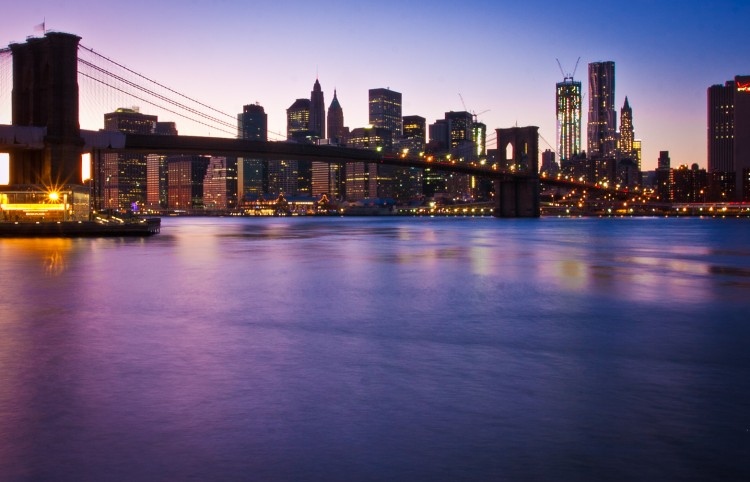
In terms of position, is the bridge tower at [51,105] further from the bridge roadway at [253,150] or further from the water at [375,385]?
Answer: the water at [375,385]

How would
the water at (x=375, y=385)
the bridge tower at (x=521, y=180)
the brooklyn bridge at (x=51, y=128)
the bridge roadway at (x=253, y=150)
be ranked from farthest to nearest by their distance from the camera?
1. the bridge tower at (x=521, y=180)
2. the bridge roadway at (x=253, y=150)
3. the brooklyn bridge at (x=51, y=128)
4. the water at (x=375, y=385)

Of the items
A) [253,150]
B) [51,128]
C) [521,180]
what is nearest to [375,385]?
[51,128]

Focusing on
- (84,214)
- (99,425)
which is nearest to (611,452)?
(99,425)

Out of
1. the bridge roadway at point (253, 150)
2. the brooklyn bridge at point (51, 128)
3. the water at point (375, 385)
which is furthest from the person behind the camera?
the bridge roadway at point (253, 150)

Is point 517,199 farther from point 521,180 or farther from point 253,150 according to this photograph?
point 253,150

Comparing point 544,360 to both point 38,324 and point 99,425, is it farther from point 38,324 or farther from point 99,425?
point 38,324

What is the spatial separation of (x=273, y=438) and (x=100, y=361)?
387 cm

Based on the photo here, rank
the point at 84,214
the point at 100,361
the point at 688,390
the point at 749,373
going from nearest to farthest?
the point at 688,390, the point at 749,373, the point at 100,361, the point at 84,214

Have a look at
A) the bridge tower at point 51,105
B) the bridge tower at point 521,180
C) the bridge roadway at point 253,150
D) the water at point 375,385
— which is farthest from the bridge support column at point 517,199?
the water at point 375,385

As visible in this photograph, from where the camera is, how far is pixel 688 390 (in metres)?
6.80

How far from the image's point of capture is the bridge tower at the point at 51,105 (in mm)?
46406

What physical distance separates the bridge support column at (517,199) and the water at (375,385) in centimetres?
9590

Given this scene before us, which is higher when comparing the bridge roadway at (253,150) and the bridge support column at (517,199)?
the bridge roadway at (253,150)

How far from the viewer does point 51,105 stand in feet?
154
